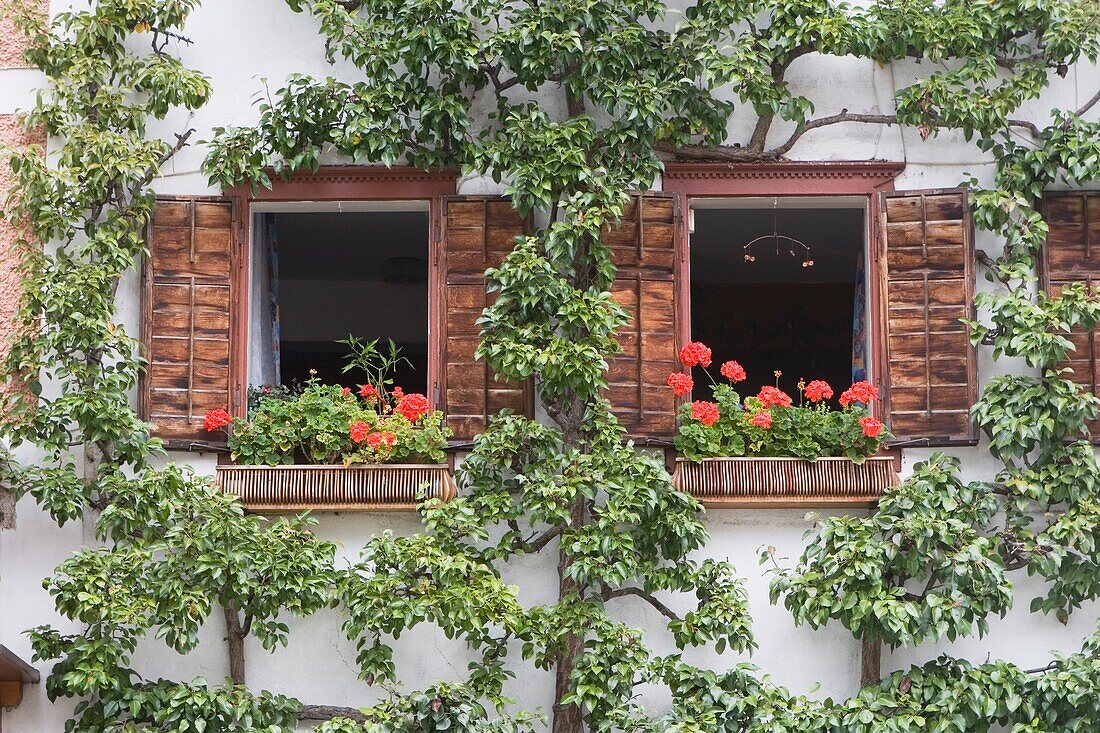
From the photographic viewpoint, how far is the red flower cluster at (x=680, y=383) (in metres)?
9.03

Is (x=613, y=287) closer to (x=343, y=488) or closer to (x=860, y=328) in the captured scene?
(x=860, y=328)

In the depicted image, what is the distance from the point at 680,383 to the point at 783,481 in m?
0.76

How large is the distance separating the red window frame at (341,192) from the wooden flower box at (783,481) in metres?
1.93

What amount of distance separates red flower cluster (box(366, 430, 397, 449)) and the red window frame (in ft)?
3.05

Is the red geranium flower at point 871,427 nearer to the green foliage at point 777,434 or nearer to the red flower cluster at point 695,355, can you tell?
the green foliage at point 777,434

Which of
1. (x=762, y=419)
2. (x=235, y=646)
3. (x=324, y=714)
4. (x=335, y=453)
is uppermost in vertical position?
(x=762, y=419)

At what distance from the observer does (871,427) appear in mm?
8914

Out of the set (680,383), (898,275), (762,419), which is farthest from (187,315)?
(898,275)

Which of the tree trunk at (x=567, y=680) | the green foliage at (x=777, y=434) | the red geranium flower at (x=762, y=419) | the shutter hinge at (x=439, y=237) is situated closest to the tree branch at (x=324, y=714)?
the tree trunk at (x=567, y=680)

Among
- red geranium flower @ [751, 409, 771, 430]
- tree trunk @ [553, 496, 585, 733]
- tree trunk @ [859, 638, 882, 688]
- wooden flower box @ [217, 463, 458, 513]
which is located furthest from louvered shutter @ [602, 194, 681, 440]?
tree trunk @ [859, 638, 882, 688]

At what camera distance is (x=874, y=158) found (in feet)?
31.1

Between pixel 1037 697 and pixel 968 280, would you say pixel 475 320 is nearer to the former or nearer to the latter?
pixel 968 280

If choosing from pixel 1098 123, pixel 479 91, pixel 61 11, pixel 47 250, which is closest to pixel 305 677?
pixel 47 250

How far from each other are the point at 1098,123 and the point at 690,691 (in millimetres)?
3888
